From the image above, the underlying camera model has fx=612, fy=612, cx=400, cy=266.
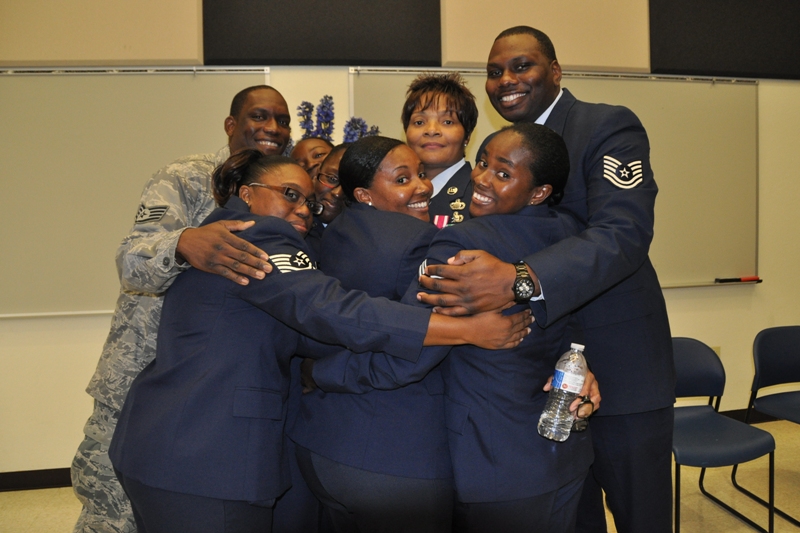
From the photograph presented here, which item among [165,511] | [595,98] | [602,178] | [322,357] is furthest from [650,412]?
[595,98]

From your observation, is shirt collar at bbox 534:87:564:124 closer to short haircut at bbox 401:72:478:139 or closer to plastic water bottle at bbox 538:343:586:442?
short haircut at bbox 401:72:478:139

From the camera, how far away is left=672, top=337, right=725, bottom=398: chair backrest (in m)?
3.81

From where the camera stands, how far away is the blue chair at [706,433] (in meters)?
3.22

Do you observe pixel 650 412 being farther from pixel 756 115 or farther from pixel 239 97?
pixel 756 115

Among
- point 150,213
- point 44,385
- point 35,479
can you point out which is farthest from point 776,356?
point 35,479

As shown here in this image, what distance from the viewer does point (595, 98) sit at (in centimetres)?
489

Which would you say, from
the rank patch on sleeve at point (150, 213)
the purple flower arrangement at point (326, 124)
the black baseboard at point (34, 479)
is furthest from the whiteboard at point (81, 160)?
the rank patch on sleeve at point (150, 213)

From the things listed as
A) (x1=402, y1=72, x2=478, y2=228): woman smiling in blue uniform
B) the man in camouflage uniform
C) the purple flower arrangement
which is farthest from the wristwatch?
the purple flower arrangement

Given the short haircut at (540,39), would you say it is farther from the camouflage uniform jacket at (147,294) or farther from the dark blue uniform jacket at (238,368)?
the camouflage uniform jacket at (147,294)

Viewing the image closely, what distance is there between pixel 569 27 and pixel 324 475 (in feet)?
13.8

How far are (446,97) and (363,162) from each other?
64 cm

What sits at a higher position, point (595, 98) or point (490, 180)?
point (595, 98)

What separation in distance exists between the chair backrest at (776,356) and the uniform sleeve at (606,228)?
270cm

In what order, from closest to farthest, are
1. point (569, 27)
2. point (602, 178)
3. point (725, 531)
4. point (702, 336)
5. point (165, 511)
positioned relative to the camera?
point (165, 511), point (602, 178), point (725, 531), point (569, 27), point (702, 336)
